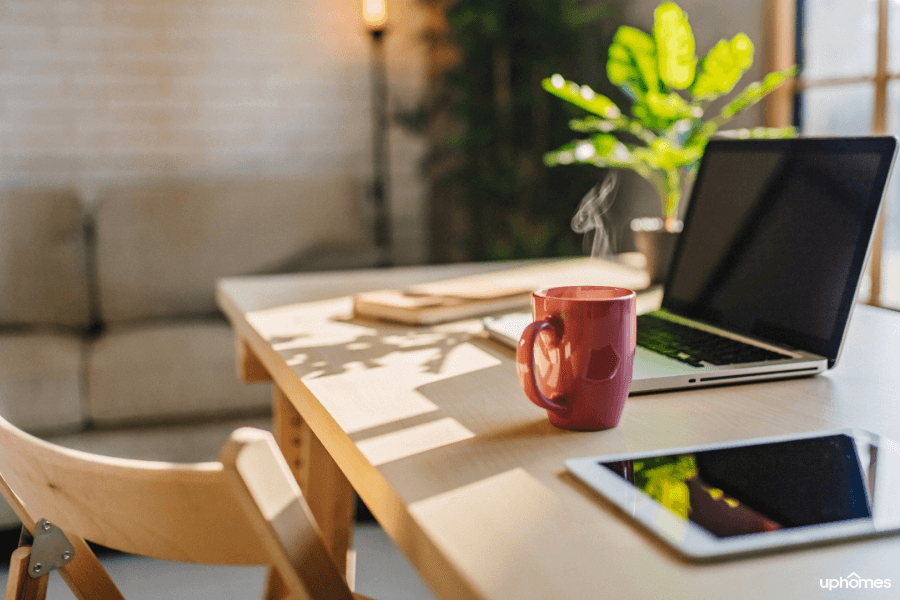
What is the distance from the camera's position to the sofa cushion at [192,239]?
2.50 m

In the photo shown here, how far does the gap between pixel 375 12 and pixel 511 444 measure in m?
2.52

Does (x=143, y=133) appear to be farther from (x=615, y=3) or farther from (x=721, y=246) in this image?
(x=721, y=246)

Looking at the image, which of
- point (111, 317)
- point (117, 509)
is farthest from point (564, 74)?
point (117, 509)

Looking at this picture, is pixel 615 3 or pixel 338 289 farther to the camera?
pixel 615 3

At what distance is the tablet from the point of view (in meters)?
0.40

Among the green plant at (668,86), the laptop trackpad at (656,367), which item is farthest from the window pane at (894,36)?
the laptop trackpad at (656,367)

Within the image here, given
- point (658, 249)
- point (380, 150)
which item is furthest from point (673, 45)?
point (380, 150)

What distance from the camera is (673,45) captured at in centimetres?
132

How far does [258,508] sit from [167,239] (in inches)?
90.2

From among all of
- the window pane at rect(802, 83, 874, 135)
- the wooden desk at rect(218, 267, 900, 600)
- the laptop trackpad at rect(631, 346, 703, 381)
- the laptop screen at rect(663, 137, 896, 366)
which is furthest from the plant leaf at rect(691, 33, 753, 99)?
the window pane at rect(802, 83, 874, 135)

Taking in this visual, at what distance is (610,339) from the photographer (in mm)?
572

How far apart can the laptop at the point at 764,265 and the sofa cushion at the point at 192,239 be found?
1730 mm

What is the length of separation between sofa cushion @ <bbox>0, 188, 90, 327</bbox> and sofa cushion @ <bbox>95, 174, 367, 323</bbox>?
0.24 feet

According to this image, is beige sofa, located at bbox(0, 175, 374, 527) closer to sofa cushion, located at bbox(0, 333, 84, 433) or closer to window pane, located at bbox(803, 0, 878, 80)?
sofa cushion, located at bbox(0, 333, 84, 433)
